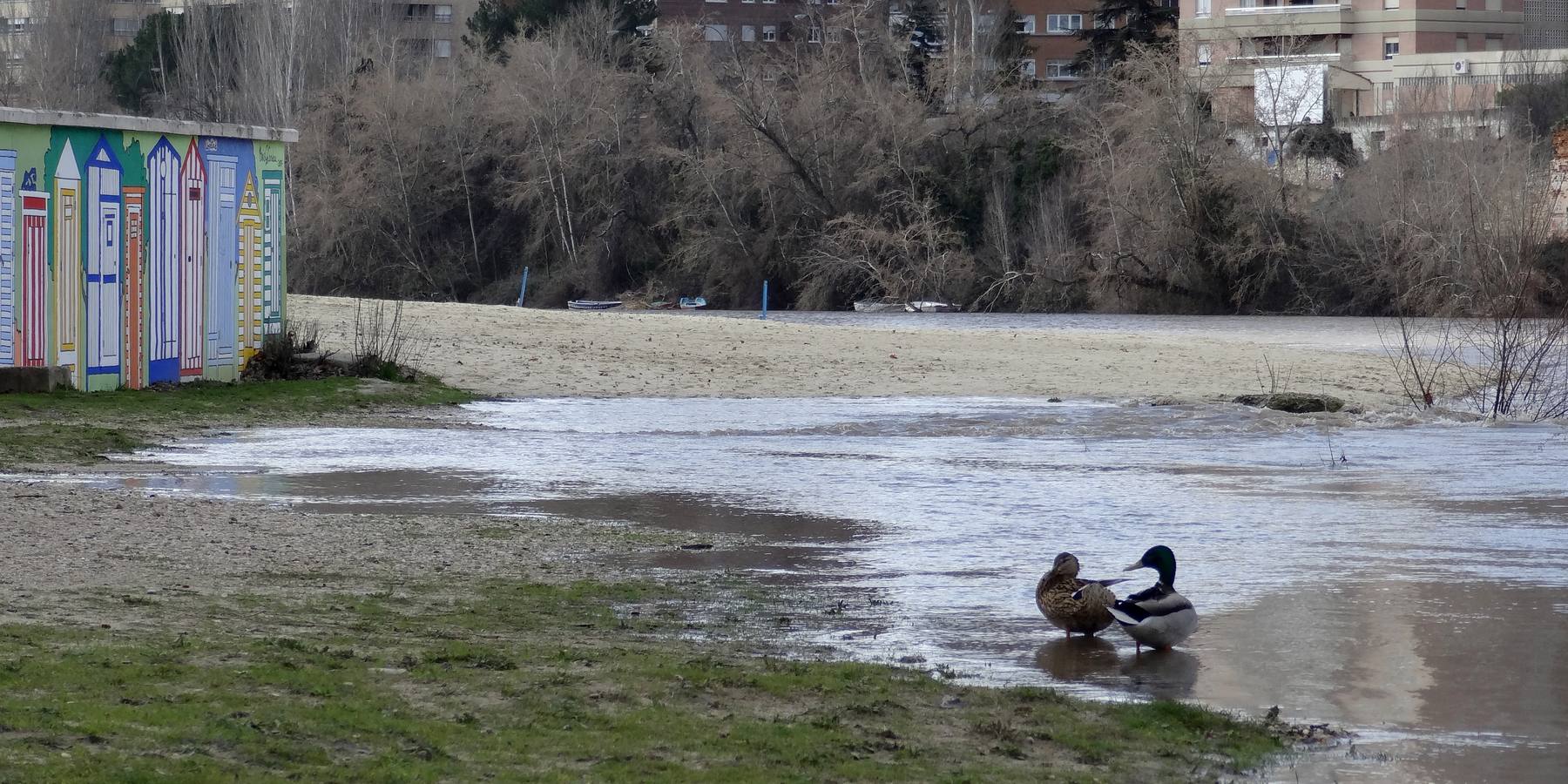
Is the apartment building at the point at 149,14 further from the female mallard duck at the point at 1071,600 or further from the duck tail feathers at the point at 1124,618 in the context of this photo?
the duck tail feathers at the point at 1124,618

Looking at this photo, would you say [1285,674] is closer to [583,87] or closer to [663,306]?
[663,306]

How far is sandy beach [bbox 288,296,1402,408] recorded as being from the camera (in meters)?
28.2

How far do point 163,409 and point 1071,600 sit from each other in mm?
13471

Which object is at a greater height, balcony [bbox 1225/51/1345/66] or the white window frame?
the white window frame

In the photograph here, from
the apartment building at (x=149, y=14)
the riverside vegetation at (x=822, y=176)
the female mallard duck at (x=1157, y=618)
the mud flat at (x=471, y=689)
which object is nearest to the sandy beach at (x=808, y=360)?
the mud flat at (x=471, y=689)

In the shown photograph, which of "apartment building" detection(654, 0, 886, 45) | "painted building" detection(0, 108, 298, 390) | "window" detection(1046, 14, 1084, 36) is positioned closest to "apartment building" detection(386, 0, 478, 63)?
"apartment building" detection(654, 0, 886, 45)

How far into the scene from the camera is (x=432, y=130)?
244 feet

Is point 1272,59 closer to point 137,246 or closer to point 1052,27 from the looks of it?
point 137,246

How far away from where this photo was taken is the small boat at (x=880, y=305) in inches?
2514

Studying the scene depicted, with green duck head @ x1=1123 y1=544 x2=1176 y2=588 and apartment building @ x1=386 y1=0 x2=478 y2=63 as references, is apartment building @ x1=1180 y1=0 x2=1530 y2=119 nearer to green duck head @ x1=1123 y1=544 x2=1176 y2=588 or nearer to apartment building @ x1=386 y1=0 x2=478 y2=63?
apartment building @ x1=386 y1=0 x2=478 y2=63

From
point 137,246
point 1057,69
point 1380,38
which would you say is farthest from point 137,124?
point 1057,69

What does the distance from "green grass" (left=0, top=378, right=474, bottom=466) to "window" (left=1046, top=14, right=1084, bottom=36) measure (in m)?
94.5

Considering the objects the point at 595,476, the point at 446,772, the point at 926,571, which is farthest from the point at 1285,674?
the point at 595,476

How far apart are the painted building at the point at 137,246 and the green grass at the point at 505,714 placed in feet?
39.6
